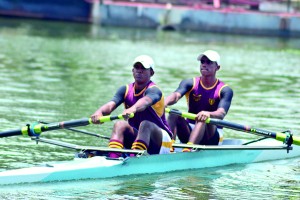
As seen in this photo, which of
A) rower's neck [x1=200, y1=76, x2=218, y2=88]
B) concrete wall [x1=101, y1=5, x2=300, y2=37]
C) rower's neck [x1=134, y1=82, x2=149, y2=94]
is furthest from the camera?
concrete wall [x1=101, y1=5, x2=300, y2=37]

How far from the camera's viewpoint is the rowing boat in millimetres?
12812

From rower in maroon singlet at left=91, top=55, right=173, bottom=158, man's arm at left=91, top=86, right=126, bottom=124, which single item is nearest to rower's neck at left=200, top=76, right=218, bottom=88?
rower in maroon singlet at left=91, top=55, right=173, bottom=158

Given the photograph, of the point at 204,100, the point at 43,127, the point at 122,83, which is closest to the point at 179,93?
the point at 204,100

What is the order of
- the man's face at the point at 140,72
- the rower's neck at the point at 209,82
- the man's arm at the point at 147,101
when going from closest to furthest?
the man's arm at the point at 147,101
the man's face at the point at 140,72
the rower's neck at the point at 209,82

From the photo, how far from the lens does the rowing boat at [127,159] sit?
12812mm

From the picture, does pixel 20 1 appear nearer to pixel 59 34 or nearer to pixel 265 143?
pixel 59 34

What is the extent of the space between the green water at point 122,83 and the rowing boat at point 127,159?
0.14 meters

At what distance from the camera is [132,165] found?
537 inches

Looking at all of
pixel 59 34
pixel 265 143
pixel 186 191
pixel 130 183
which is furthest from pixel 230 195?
pixel 59 34

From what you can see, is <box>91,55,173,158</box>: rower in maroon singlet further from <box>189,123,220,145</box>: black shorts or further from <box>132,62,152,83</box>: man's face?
<box>189,123,220,145</box>: black shorts

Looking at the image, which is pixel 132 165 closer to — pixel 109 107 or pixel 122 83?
pixel 109 107

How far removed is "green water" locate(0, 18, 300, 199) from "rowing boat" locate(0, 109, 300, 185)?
14 centimetres

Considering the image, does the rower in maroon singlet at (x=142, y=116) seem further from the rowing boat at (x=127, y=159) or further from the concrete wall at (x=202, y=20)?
the concrete wall at (x=202, y=20)

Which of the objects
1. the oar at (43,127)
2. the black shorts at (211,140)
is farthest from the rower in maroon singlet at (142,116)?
the black shorts at (211,140)
